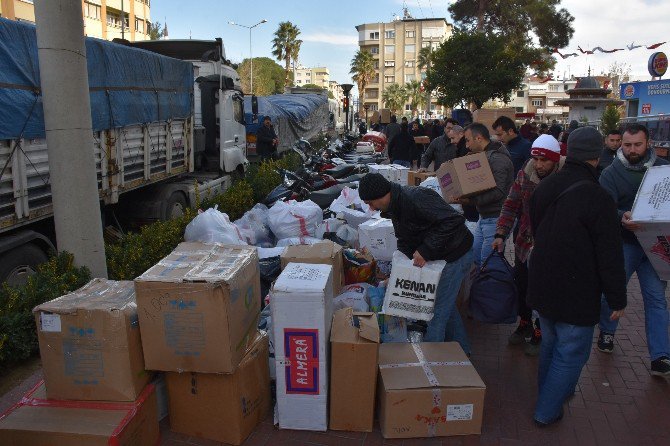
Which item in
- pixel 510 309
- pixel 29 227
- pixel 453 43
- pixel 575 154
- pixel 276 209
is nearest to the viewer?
pixel 575 154

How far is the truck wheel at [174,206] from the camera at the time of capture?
8141 millimetres

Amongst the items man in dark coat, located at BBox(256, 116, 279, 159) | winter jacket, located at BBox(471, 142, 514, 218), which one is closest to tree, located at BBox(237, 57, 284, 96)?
man in dark coat, located at BBox(256, 116, 279, 159)

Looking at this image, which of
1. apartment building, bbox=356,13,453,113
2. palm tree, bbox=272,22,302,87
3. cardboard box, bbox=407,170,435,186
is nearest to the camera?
cardboard box, bbox=407,170,435,186

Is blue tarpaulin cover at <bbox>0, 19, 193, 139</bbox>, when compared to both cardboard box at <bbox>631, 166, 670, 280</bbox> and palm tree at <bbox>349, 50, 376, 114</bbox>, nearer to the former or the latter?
cardboard box at <bbox>631, 166, 670, 280</bbox>

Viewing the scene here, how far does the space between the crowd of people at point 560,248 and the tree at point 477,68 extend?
23154 millimetres

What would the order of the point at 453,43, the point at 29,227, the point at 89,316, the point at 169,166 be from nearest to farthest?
1. the point at 89,316
2. the point at 29,227
3. the point at 169,166
4. the point at 453,43

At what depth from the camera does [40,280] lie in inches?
167

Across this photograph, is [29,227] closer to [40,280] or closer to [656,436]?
[40,280]

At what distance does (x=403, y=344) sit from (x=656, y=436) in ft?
5.45

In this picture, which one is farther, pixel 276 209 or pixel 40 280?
pixel 276 209

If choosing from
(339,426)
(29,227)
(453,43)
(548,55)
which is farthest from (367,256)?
(548,55)

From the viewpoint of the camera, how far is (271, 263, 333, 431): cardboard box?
122 inches

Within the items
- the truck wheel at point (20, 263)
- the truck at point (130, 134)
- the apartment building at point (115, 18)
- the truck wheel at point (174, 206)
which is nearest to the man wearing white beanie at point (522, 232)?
the truck at point (130, 134)

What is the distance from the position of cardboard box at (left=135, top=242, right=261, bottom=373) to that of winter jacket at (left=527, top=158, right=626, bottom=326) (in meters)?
1.86
